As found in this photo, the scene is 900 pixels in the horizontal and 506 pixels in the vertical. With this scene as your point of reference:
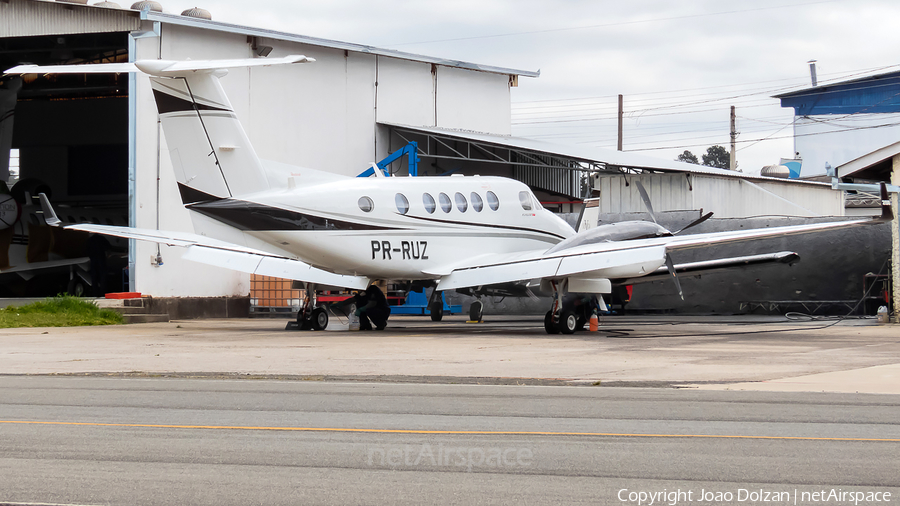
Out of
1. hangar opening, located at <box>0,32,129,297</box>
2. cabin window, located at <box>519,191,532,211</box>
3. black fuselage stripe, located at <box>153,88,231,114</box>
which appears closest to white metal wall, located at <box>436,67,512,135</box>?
hangar opening, located at <box>0,32,129,297</box>

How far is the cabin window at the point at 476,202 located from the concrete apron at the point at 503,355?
3.04 meters

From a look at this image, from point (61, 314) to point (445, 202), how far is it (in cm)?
1201

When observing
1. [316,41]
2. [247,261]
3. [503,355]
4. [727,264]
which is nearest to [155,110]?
[316,41]

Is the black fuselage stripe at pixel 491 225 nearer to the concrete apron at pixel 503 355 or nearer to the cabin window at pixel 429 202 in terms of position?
the cabin window at pixel 429 202

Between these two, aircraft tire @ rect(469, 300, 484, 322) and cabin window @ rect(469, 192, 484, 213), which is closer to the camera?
cabin window @ rect(469, 192, 484, 213)

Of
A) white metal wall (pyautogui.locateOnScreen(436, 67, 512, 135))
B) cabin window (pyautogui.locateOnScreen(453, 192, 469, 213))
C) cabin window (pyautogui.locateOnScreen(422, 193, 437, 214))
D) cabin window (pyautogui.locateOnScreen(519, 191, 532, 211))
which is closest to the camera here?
cabin window (pyautogui.locateOnScreen(422, 193, 437, 214))

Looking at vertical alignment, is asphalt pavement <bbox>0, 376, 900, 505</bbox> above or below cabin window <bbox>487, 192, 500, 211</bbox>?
below

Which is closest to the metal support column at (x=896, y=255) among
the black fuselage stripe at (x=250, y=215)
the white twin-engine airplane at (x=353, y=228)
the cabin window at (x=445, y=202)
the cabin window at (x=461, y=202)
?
the white twin-engine airplane at (x=353, y=228)

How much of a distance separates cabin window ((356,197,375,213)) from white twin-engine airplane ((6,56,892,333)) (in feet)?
0.07

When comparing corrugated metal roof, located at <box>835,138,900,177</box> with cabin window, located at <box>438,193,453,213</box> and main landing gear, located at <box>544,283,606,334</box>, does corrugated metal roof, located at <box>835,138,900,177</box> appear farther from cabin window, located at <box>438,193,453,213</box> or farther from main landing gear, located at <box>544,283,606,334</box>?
cabin window, located at <box>438,193,453,213</box>

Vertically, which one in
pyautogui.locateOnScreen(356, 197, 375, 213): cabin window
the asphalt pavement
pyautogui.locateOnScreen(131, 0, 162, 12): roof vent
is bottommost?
the asphalt pavement

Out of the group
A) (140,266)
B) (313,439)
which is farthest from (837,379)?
(140,266)

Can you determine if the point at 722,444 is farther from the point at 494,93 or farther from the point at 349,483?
the point at 494,93

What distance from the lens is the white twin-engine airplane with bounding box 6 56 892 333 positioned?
58.9 ft
